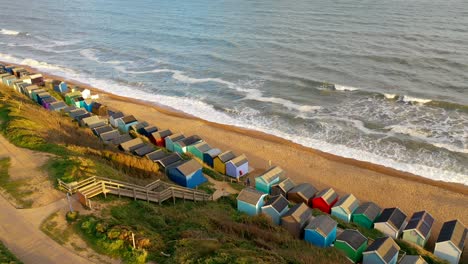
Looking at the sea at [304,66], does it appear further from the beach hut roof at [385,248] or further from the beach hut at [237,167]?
the beach hut roof at [385,248]

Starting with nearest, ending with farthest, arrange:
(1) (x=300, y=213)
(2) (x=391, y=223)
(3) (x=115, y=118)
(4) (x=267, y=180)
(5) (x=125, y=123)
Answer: (1) (x=300, y=213) → (2) (x=391, y=223) → (4) (x=267, y=180) → (5) (x=125, y=123) → (3) (x=115, y=118)

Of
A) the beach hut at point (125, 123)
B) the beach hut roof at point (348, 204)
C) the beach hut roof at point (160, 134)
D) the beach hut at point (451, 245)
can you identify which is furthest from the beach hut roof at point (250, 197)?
the beach hut at point (125, 123)

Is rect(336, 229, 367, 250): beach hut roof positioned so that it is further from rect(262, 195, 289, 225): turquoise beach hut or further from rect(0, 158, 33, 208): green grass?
rect(0, 158, 33, 208): green grass

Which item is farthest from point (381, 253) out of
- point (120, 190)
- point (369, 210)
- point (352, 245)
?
point (120, 190)

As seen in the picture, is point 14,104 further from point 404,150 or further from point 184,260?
point 404,150

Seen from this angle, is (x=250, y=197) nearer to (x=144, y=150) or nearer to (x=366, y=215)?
(x=366, y=215)

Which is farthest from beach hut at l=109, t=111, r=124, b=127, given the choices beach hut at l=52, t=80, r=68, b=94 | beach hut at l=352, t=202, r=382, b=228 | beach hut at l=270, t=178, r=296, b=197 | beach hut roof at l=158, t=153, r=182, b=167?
beach hut at l=352, t=202, r=382, b=228

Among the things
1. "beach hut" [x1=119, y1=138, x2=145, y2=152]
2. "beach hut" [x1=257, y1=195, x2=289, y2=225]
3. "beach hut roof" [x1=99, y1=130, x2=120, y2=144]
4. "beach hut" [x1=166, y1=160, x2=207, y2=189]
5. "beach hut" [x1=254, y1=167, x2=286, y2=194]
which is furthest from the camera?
"beach hut roof" [x1=99, y1=130, x2=120, y2=144]

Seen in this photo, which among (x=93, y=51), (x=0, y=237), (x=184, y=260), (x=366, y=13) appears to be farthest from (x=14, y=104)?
(x=366, y=13)
